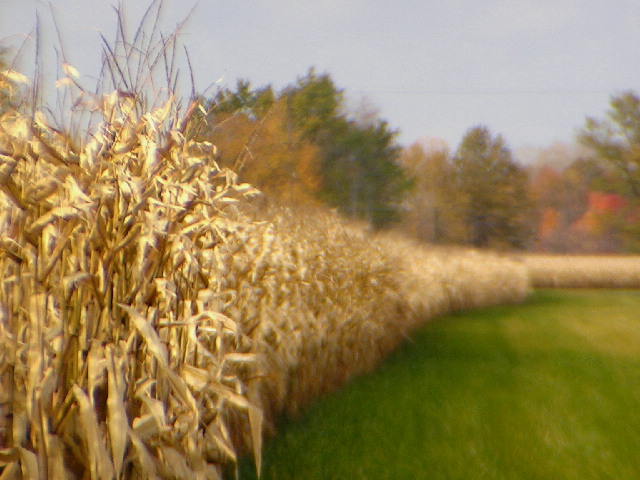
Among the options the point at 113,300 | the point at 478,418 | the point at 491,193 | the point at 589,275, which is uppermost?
the point at 491,193

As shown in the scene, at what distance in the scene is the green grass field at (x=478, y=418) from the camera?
514 centimetres

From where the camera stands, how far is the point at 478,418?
6.59 meters

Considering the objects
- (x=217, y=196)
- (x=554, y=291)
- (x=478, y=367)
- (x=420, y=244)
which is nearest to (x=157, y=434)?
(x=217, y=196)

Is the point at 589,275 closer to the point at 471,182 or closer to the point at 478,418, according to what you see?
the point at 471,182

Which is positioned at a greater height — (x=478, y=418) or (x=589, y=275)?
(x=589, y=275)

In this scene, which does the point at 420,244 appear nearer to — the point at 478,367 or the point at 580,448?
the point at 478,367

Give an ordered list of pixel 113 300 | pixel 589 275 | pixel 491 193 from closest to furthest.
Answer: pixel 113 300
pixel 589 275
pixel 491 193

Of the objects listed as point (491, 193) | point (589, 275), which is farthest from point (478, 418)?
point (491, 193)

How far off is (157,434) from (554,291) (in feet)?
76.7

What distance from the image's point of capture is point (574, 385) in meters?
8.08

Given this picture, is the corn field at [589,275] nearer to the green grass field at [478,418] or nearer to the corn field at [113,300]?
the green grass field at [478,418]

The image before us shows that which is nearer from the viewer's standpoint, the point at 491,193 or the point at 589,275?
the point at 589,275

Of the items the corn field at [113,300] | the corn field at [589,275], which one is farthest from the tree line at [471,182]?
the corn field at [113,300]

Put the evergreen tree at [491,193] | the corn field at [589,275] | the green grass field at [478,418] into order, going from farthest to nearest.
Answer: the evergreen tree at [491,193], the corn field at [589,275], the green grass field at [478,418]
